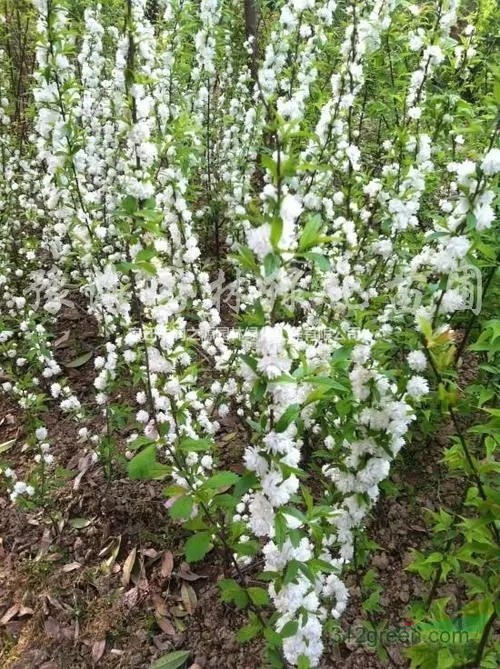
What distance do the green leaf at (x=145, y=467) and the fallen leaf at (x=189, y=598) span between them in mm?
1553

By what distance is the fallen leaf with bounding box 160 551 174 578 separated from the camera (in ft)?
11.4

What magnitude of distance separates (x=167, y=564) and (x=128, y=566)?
10.2 inches

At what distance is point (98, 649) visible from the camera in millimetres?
3209

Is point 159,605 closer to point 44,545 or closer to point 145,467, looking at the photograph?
point 44,545

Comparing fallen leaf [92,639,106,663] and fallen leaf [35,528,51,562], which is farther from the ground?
fallen leaf [35,528,51,562]

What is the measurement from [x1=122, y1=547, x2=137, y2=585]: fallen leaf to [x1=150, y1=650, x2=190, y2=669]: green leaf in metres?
0.56

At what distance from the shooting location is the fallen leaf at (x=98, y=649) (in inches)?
125

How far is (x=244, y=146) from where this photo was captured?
5.05 m

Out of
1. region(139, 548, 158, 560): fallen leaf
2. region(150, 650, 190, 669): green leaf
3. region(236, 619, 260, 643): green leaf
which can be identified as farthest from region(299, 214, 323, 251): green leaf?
region(139, 548, 158, 560): fallen leaf

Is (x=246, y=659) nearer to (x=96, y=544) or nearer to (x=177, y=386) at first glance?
(x=96, y=544)

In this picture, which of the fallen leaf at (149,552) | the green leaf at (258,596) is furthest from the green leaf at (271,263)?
the fallen leaf at (149,552)

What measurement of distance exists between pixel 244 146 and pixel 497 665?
4284mm

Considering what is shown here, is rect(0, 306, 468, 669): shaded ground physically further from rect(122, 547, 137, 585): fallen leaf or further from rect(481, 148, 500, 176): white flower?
rect(481, 148, 500, 176): white flower

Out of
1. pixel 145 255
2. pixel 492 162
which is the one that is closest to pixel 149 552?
pixel 145 255
